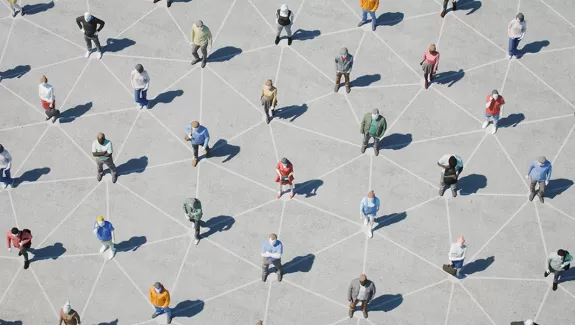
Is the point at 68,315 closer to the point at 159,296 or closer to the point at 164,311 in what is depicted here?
the point at 159,296

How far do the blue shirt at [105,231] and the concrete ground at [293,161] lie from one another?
3.15ft

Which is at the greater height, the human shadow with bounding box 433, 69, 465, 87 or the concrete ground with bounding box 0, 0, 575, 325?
the human shadow with bounding box 433, 69, 465, 87

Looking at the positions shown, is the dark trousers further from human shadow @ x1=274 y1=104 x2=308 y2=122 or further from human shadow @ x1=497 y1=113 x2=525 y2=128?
human shadow @ x1=497 y1=113 x2=525 y2=128

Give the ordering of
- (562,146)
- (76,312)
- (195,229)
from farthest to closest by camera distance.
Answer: (562,146) < (195,229) < (76,312)

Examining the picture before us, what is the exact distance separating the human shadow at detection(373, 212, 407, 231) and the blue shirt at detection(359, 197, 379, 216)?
3.77 feet

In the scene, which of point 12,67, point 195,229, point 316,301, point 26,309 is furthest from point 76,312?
point 12,67

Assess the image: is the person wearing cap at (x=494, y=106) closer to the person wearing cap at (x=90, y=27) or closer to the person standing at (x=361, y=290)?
the person standing at (x=361, y=290)

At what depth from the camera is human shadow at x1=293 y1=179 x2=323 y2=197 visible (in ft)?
121

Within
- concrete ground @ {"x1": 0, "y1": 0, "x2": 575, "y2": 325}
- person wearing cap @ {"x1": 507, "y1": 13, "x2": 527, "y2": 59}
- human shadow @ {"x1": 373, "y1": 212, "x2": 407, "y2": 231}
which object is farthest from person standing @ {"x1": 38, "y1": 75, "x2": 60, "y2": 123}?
person wearing cap @ {"x1": 507, "y1": 13, "x2": 527, "y2": 59}

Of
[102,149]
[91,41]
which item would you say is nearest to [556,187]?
[102,149]

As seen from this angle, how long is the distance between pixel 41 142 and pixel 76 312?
23.9ft

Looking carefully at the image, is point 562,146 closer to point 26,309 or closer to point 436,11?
point 436,11

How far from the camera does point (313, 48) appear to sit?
4053 centimetres

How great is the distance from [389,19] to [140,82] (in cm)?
936
